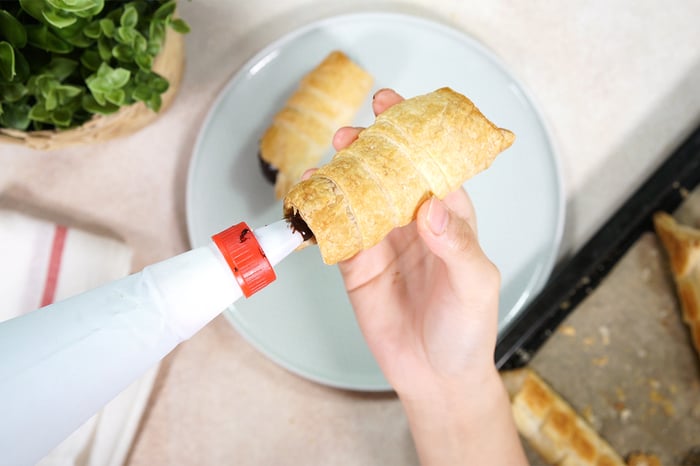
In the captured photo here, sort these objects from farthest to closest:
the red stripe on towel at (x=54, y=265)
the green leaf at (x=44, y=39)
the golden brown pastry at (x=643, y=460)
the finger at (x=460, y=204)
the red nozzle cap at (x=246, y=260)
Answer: the golden brown pastry at (x=643, y=460), the red stripe on towel at (x=54, y=265), the finger at (x=460, y=204), the green leaf at (x=44, y=39), the red nozzle cap at (x=246, y=260)

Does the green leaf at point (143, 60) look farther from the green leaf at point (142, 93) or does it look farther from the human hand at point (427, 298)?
the human hand at point (427, 298)

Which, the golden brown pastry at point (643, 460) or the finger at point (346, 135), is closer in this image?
the finger at point (346, 135)

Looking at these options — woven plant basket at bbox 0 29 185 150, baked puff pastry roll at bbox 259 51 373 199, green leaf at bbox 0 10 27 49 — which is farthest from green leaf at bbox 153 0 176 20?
baked puff pastry roll at bbox 259 51 373 199

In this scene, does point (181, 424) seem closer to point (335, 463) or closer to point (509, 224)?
point (335, 463)

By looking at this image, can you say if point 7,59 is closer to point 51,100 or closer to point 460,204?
point 51,100

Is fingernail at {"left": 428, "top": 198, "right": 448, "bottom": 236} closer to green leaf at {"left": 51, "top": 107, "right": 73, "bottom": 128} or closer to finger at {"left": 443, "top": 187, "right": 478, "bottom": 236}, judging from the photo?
finger at {"left": 443, "top": 187, "right": 478, "bottom": 236}

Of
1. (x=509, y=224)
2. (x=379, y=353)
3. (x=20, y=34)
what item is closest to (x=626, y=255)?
(x=509, y=224)

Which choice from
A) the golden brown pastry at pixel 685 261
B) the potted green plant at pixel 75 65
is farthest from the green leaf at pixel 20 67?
the golden brown pastry at pixel 685 261
